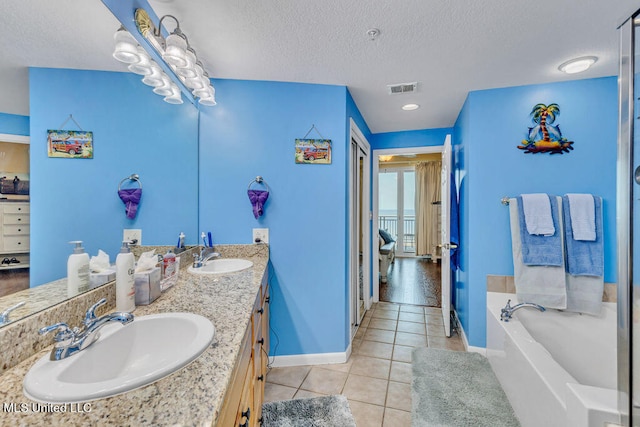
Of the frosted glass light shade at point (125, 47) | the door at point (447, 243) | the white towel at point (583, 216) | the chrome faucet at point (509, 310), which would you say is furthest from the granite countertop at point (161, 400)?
the white towel at point (583, 216)

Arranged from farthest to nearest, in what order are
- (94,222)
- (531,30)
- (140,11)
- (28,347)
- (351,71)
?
(351,71)
(531,30)
(140,11)
(94,222)
(28,347)

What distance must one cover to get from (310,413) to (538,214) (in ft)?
7.07

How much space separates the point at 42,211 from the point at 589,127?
337 cm

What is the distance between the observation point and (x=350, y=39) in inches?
65.4

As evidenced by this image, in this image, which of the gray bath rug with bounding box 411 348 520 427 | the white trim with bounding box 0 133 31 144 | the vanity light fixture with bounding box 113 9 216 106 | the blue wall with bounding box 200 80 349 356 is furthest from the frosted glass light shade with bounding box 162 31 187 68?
the gray bath rug with bounding box 411 348 520 427

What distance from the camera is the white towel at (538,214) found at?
6.77ft

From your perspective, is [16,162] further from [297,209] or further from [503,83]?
[503,83]

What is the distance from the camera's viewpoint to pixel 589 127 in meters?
2.14

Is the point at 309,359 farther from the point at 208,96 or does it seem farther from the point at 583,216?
the point at 583,216

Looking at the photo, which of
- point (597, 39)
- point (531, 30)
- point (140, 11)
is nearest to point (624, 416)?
point (531, 30)

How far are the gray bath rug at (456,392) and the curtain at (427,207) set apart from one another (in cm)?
469

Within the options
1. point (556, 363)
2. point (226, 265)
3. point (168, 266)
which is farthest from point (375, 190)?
point (168, 266)

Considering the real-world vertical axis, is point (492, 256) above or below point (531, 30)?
below

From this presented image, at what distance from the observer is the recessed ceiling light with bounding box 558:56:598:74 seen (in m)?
1.85
